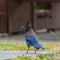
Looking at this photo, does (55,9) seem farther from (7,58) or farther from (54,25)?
(7,58)

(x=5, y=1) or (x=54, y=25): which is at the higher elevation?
(x=5, y=1)

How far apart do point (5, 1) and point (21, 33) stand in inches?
67.3

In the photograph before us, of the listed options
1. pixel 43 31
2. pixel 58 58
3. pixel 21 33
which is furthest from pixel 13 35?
pixel 58 58

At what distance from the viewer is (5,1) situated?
12953mm

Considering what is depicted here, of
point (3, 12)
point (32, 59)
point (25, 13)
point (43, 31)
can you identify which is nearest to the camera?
point (32, 59)

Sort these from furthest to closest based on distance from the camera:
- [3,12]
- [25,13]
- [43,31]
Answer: [43,31] → [25,13] → [3,12]

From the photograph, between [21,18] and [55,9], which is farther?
[55,9]

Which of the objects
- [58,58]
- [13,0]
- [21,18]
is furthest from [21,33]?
[58,58]

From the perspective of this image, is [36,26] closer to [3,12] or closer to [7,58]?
[3,12]

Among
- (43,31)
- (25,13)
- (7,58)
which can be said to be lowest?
(43,31)

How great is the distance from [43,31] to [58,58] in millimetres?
8879

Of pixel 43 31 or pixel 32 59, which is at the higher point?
pixel 32 59

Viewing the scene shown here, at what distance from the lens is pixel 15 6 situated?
13.4 metres

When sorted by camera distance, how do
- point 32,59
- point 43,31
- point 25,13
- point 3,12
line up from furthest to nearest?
point 43,31
point 25,13
point 3,12
point 32,59
